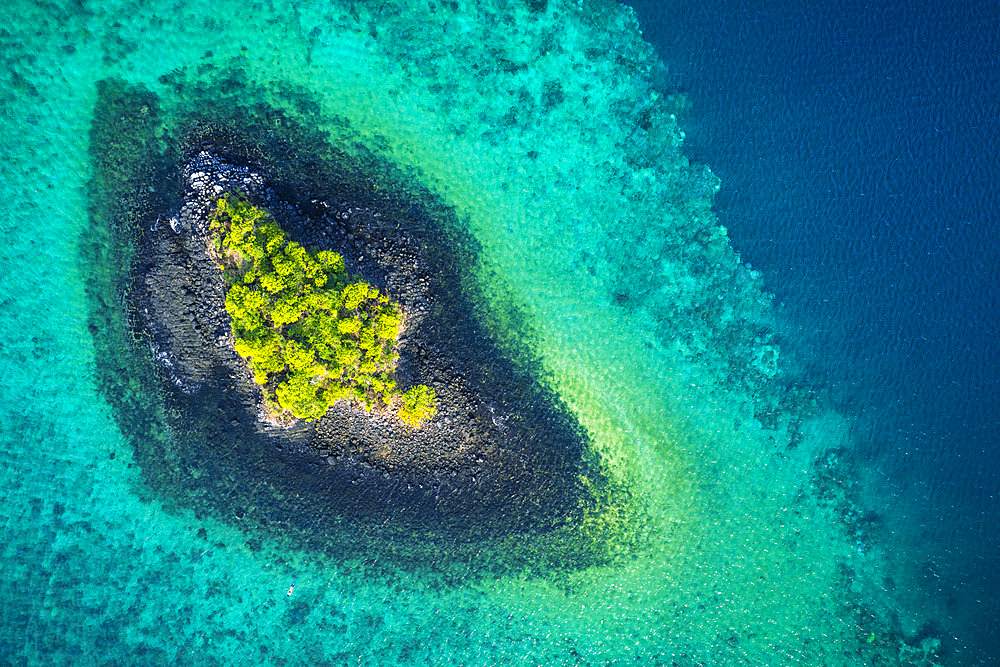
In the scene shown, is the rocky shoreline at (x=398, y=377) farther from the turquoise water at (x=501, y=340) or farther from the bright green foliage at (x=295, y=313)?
the turquoise water at (x=501, y=340)

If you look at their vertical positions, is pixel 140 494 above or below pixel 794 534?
below

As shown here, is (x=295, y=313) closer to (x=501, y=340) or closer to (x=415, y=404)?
(x=415, y=404)

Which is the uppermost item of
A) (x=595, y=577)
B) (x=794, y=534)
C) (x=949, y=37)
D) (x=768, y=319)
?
(x=949, y=37)

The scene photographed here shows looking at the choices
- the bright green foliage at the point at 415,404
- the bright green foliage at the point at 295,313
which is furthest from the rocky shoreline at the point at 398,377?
the bright green foliage at the point at 295,313

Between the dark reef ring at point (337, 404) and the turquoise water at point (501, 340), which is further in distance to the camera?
the turquoise water at point (501, 340)

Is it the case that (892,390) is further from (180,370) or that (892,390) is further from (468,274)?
(180,370)

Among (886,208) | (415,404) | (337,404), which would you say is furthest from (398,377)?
(886,208)

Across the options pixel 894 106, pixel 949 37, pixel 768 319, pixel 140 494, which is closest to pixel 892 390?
pixel 768 319
